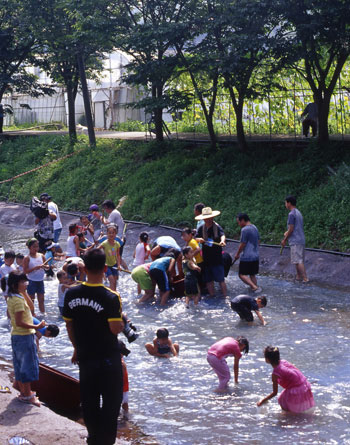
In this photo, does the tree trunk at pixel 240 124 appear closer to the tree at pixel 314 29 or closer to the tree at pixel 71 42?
the tree at pixel 314 29

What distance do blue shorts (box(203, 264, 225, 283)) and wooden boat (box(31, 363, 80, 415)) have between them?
213 inches

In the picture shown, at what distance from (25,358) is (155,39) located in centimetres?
1482

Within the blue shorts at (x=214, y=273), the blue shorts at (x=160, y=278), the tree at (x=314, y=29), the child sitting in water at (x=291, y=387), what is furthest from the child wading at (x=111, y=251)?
the tree at (x=314, y=29)

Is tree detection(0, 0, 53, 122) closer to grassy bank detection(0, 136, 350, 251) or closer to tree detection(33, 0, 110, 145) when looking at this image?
tree detection(33, 0, 110, 145)

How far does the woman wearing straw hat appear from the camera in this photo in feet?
42.7

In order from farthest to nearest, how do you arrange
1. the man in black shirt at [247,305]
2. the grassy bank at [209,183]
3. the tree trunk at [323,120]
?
the tree trunk at [323,120], the grassy bank at [209,183], the man in black shirt at [247,305]

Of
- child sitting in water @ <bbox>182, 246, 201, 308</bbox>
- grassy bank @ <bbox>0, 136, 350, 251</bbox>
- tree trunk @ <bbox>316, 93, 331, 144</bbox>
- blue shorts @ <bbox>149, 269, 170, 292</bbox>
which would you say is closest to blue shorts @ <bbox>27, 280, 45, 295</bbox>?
blue shorts @ <bbox>149, 269, 170, 292</bbox>

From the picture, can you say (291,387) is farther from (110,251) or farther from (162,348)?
(110,251)

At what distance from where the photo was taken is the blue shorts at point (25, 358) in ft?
25.6

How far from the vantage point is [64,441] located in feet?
21.6

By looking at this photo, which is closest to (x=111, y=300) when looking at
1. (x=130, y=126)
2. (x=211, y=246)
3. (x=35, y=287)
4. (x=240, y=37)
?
(x=35, y=287)

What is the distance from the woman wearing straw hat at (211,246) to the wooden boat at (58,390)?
528 cm

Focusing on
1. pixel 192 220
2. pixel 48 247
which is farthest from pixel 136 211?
pixel 48 247

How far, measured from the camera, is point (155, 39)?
68.1 feet
